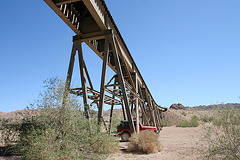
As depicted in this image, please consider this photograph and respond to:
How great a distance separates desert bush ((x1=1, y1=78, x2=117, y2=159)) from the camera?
5.43 metres

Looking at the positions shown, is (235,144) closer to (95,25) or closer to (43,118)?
(43,118)

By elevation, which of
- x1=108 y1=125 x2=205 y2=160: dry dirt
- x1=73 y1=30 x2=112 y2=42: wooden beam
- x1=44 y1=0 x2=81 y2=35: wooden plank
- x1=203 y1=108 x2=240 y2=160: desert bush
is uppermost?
x1=44 y1=0 x2=81 y2=35: wooden plank

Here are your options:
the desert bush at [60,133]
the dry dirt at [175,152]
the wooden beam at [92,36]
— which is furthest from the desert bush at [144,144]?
the wooden beam at [92,36]

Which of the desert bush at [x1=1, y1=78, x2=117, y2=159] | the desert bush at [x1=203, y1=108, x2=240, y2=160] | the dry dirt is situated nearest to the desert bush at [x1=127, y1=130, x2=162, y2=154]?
the dry dirt

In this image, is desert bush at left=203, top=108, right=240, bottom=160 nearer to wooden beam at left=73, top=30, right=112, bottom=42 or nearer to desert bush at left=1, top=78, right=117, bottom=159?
desert bush at left=1, top=78, right=117, bottom=159

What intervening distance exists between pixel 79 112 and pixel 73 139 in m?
1.15

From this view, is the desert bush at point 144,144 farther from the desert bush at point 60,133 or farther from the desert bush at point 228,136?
the desert bush at point 228,136

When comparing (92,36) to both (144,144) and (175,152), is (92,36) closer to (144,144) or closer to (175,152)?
(144,144)

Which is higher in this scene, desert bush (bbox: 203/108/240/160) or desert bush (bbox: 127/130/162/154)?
desert bush (bbox: 203/108/240/160)

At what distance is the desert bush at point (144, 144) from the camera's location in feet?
28.9

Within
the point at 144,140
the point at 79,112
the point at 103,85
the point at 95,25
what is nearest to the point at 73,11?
the point at 95,25

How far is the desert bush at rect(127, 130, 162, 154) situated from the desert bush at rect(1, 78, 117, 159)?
6.53ft

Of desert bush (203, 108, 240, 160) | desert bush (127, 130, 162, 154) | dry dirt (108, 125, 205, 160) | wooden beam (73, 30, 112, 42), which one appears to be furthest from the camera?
wooden beam (73, 30, 112, 42)

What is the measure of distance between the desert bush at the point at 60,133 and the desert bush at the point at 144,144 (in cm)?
199
